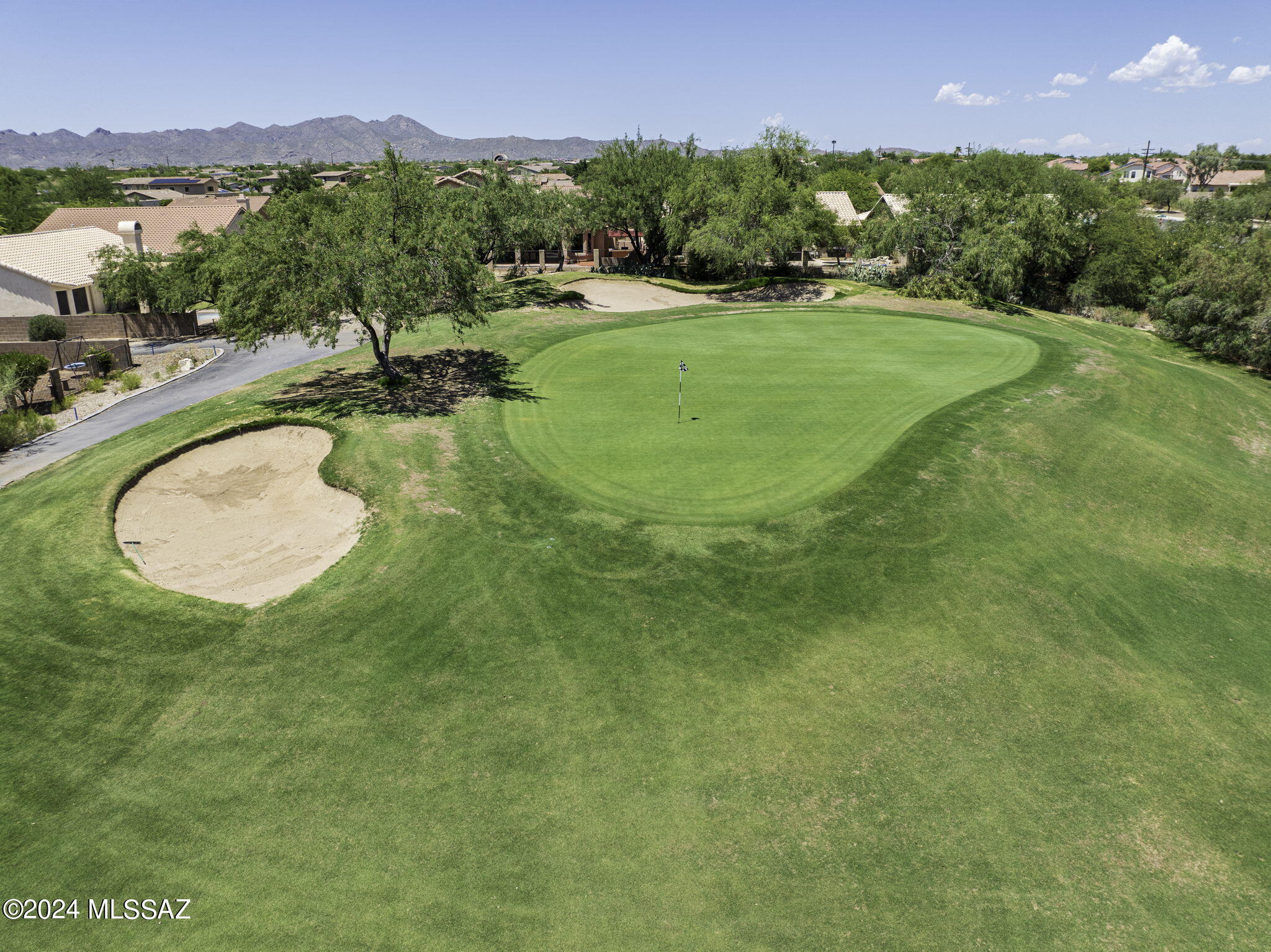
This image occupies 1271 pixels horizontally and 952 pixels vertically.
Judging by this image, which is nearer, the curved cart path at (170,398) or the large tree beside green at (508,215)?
the curved cart path at (170,398)

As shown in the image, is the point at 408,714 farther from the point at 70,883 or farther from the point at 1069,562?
the point at 1069,562

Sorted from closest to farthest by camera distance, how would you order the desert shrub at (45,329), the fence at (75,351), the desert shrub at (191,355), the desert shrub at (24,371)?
the desert shrub at (24,371) → the fence at (75,351) → the desert shrub at (191,355) → the desert shrub at (45,329)

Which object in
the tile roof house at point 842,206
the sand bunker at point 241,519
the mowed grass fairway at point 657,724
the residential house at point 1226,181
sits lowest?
the mowed grass fairway at point 657,724

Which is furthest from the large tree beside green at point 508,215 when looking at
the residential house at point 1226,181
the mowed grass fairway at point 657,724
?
the residential house at point 1226,181

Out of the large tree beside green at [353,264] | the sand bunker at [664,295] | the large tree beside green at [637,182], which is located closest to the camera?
the large tree beside green at [353,264]

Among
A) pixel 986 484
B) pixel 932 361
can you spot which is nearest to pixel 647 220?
pixel 932 361

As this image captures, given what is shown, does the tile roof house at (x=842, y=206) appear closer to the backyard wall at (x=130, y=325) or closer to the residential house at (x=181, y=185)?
the backyard wall at (x=130, y=325)
